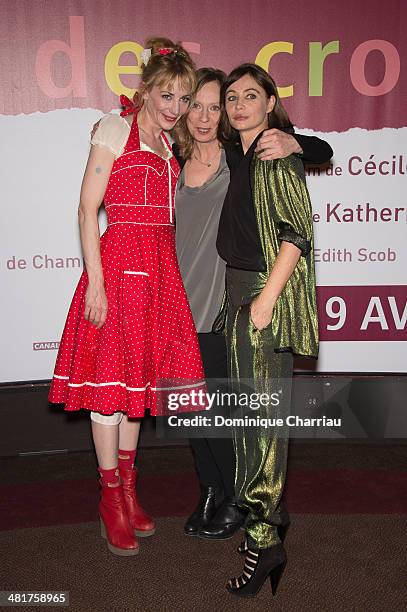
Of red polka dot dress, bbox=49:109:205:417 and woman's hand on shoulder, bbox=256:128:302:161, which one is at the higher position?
woman's hand on shoulder, bbox=256:128:302:161

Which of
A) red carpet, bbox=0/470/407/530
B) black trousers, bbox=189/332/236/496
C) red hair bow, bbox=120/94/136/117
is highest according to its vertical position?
red hair bow, bbox=120/94/136/117

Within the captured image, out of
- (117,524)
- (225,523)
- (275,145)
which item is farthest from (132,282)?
(225,523)

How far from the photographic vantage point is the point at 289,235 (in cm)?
197

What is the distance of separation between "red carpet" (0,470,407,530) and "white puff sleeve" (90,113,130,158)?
161 cm

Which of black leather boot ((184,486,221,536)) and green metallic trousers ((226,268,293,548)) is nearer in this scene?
green metallic trousers ((226,268,293,548))

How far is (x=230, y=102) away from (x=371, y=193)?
169 cm

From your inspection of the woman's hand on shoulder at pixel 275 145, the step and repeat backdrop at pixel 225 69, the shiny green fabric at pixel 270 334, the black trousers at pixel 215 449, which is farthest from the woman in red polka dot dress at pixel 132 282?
the step and repeat backdrop at pixel 225 69

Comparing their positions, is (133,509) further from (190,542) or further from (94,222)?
(94,222)

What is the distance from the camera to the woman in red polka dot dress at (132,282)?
231 centimetres

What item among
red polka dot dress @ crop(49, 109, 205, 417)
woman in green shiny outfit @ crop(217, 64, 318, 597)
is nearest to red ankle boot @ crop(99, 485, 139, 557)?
red polka dot dress @ crop(49, 109, 205, 417)

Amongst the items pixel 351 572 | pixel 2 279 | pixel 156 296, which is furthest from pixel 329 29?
pixel 351 572

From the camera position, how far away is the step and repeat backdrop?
11.0ft

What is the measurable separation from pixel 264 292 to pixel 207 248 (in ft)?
1.74

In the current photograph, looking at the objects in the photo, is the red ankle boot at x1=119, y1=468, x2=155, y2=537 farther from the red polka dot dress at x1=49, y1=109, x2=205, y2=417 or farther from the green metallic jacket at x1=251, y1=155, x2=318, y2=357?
the green metallic jacket at x1=251, y1=155, x2=318, y2=357
